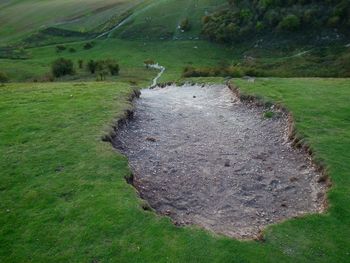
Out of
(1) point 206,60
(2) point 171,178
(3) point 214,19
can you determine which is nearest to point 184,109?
(2) point 171,178

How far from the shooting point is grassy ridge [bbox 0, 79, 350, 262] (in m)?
18.8

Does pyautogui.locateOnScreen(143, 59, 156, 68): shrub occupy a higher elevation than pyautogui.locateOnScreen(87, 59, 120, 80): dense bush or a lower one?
lower

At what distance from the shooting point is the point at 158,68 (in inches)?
3487

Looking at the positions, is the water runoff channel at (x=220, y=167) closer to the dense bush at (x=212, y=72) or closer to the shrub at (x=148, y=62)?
the dense bush at (x=212, y=72)

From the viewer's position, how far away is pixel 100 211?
70.0ft

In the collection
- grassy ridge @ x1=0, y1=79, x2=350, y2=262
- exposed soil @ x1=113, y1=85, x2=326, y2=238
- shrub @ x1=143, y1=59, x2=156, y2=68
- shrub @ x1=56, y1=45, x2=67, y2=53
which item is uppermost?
grassy ridge @ x1=0, y1=79, x2=350, y2=262

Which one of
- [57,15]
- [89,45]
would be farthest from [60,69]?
[57,15]

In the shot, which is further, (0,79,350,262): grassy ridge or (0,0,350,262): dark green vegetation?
(0,0,350,262): dark green vegetation

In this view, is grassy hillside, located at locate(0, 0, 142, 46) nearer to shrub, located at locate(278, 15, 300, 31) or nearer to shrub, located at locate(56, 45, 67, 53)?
shrub, located at locate(56, 45, 67, 53)

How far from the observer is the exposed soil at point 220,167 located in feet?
76.2

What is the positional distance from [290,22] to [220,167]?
251 ft

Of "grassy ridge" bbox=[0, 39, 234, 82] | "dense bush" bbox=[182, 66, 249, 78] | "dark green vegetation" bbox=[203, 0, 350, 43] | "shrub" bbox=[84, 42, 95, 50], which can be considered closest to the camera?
"dense bush" bbox=[182, 66, 249, 78]

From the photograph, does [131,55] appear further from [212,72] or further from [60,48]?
[212,72]

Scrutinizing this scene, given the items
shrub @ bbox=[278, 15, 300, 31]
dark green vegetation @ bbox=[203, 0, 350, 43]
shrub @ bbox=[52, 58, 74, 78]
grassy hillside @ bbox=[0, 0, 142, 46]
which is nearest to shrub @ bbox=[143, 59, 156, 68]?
shrub @ bbox=[52, 58, 74, 78]
